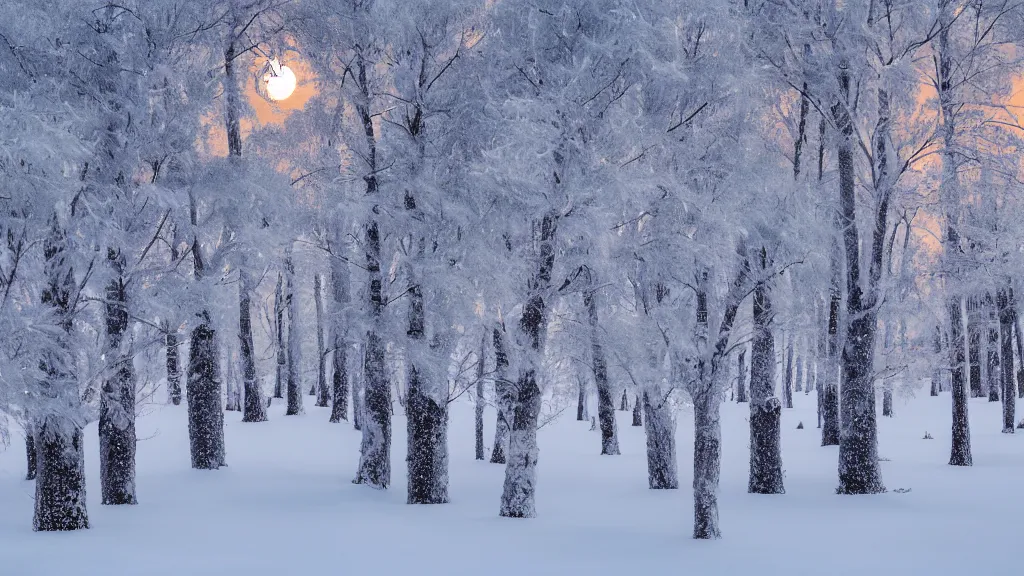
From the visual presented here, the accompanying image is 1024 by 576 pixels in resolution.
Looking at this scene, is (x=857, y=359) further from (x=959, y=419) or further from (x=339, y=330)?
(x=339, y=330)

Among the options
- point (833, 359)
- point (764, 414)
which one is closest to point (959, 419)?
point (833, 359)

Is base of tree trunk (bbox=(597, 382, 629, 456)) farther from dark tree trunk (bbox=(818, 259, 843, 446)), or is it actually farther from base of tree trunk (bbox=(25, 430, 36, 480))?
base of tree trunk (bbox=(25, 430, 36, 480))

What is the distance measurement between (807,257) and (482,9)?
22.0ft

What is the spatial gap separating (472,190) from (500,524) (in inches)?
210

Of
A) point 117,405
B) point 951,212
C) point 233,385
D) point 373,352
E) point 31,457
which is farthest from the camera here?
point 233,385

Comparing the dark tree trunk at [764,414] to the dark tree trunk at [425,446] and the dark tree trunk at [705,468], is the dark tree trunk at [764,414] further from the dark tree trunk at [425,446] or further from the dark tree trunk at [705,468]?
the dark tree trunk at [425,446]

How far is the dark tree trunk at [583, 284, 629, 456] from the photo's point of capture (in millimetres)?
18531

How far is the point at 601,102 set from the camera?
13188 mm

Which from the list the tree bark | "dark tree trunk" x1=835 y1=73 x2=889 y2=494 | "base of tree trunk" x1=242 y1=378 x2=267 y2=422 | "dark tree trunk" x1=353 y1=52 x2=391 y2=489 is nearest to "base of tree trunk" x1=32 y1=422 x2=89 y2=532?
"dark tree trunk" x1=353 y1=52 x2=391 y2=489

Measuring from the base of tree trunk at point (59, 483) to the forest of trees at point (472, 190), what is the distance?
38 mm

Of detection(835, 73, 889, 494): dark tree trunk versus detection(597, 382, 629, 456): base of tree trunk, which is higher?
detection(835, 73, 889, 494): dark tree trunk

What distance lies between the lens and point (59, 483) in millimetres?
11641

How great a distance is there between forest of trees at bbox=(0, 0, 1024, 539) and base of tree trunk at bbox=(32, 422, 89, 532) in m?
0.04

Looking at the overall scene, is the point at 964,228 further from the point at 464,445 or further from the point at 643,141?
the point at 464,445
